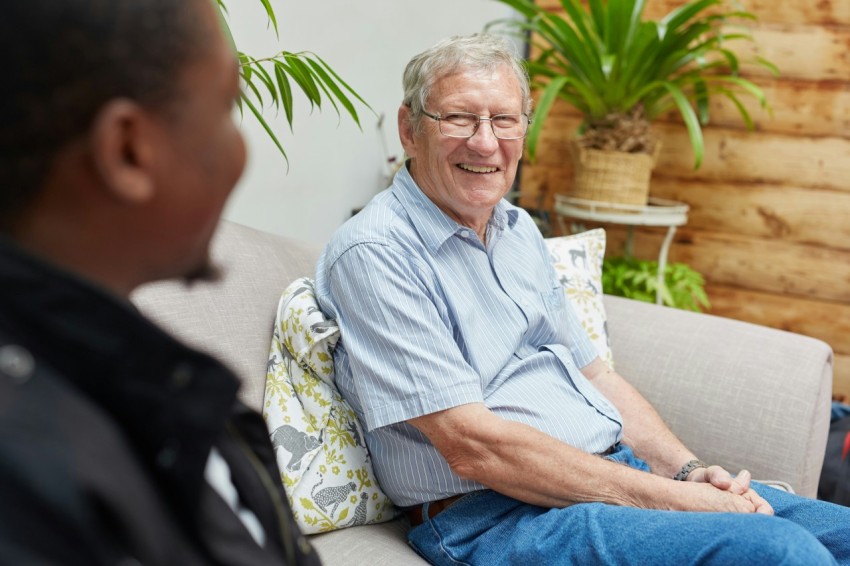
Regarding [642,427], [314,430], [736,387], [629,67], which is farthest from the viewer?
[629,67]

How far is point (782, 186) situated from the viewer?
2.90m

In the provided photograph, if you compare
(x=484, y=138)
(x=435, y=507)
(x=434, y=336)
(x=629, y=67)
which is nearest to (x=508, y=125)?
(x=484, y=138)

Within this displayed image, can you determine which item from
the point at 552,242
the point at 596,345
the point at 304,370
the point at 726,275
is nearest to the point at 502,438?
the point at 304,370

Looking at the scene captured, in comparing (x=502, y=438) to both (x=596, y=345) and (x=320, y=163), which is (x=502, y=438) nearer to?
(x=596, y=345)

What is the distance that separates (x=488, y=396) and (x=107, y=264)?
96cm

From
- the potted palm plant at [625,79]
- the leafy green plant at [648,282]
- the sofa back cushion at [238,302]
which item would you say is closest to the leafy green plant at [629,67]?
the potted palm plant at [625,79]

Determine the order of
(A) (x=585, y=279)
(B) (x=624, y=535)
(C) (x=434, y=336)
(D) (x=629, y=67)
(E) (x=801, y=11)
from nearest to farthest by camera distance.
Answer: (B) (x=624, y=535), (C) (x=434, y=336), (A) (x=585, y=279), (D) (x=629, y=67), (E) (x=801, y=11)

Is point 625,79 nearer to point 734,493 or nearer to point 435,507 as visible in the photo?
point 734,493

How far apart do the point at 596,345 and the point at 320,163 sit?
1012 millimetres

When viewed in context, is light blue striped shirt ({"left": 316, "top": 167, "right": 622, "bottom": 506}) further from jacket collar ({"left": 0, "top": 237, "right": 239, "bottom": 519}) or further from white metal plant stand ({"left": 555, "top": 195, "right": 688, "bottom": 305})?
white metal plant stand ({"left": 555, "top": 195, "right": 688, "bottom": 305})

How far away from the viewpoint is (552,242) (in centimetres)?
187

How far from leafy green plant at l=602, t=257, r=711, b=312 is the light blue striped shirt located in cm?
124

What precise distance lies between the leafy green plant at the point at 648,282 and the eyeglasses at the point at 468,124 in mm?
1395

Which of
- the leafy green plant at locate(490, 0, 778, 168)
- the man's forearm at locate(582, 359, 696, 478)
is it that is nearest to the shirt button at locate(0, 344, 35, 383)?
the man's forearm at locate(582, 359, 696, 478)
